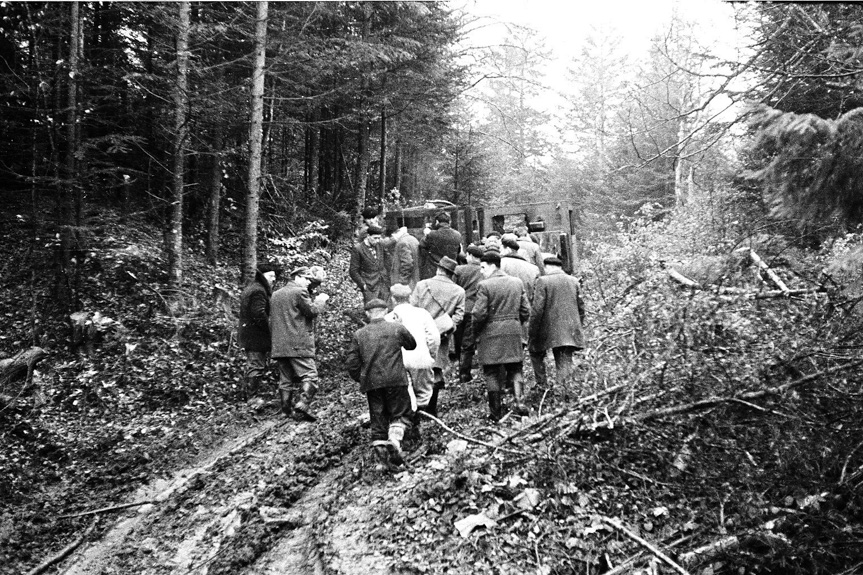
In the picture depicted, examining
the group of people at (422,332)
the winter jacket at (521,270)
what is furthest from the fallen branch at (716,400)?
the winter jacket at (521,270)

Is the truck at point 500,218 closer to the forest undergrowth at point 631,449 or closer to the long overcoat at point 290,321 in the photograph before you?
the forest undergrowth at point 631,449

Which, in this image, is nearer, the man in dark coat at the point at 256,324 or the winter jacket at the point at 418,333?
the winter jacket at the point at 418,333

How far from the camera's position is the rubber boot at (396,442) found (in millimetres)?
6711

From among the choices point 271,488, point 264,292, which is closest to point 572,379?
point 271,488

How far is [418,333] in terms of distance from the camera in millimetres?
7188

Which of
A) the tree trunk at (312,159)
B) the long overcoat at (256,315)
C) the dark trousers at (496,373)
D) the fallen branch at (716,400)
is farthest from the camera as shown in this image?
the tree trunk at (312,159)

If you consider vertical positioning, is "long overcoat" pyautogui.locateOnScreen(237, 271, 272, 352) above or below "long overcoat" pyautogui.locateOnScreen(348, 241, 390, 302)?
below

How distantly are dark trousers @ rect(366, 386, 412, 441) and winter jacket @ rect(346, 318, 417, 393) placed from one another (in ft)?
0.45

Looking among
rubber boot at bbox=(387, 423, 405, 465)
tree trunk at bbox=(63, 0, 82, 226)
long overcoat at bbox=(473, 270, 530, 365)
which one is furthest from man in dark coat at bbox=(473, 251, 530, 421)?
tree trunk at bbox=(63, 0, 82, 226)

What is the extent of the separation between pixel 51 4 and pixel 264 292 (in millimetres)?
8589

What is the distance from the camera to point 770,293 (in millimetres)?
6566

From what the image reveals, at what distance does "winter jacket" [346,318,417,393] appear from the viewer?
6.66 meters

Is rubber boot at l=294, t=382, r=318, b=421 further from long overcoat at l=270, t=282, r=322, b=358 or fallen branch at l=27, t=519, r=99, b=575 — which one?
fallen branch at l=27, t=519, r=99, b=575

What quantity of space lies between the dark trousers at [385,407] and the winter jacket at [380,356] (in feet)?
0.45
